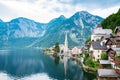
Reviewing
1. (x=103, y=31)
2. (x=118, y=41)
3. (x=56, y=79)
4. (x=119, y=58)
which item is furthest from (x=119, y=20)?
(x=119, y=58)

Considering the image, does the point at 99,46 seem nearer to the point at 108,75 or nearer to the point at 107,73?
the point at 107,73

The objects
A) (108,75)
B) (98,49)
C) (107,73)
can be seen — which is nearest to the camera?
(108,75)

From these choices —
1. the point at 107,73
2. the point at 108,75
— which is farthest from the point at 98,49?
the point at 108,75

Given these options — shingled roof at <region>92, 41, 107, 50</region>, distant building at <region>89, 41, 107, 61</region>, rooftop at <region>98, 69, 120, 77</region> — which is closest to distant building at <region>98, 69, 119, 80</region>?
rooftop at <region>98, 69, 120, 77</region>

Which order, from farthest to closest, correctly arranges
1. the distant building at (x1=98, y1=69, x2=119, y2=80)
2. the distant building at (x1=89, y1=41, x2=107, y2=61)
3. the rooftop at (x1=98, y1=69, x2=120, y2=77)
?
the distant building at (x1=89, y1=41, x2=107, y2=61)
the rooftop at (x1=98, y1=69, x2=120, y2=77)
the distant building at (x1=98, y1=69, x2=119, y2=80)

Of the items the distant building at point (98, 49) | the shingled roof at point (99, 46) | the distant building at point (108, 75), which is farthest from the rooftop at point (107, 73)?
the distant building at point (98, 49)

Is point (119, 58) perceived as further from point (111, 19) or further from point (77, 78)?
point (111, 19)

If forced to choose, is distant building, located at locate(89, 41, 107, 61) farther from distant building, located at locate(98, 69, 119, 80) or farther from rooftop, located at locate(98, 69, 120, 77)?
distant building, located at locate(98, 69, 119, 80)

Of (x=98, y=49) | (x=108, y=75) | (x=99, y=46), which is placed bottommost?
(x=108, y=75)

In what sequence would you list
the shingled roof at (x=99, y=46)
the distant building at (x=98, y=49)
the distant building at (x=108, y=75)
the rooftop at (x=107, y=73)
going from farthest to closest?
1. the distant building at (x=98, y=49)
2. the shingled roof at (x=99, y=46)
3. the rooftop at (x=107, y=73)
4. the distant building at (x=108, y=75)

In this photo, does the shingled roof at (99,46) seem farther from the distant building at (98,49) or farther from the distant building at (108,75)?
the distant building at (108,75)

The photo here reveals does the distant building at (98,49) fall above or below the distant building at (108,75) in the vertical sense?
above

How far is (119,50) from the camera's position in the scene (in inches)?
2682

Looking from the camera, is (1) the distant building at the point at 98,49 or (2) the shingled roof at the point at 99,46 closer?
(2) the shingled roof at the point at 99,46
